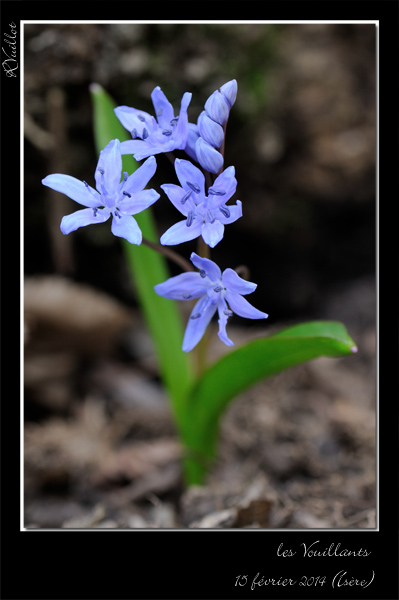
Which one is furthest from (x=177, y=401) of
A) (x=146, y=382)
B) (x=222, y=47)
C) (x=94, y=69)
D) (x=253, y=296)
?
(x=222, y=47)

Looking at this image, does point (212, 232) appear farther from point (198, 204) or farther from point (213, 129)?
point (213, 129)

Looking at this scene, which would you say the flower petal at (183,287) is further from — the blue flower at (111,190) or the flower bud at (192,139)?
the flower bud at (192,139)

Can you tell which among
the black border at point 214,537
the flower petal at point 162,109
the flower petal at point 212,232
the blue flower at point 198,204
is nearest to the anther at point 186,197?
the blue flower at point 198,204

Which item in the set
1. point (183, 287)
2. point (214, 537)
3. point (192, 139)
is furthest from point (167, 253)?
point (214, 537)

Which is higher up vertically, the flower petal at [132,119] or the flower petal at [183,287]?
the flower petal at [132,119]

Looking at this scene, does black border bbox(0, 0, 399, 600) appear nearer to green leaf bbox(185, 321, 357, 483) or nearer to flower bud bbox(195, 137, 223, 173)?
green leaf bbox(185, 321, 357, 483)
